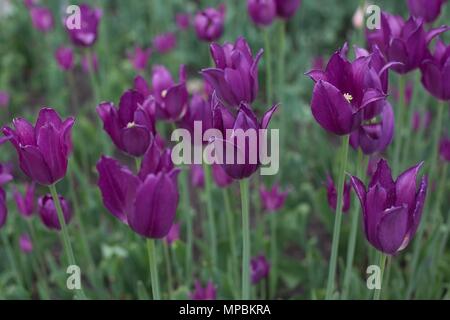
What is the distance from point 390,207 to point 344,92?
232 mm

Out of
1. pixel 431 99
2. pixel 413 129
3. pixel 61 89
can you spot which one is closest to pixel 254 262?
pixel 413 129

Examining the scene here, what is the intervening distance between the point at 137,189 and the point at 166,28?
103 inches

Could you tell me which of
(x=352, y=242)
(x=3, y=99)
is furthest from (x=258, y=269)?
(x=3, y=99)

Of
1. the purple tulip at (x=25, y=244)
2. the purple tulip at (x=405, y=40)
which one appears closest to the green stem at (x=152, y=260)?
the purple tulip at (x=405, y=40)

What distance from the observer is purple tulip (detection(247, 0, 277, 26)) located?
85.2 inches

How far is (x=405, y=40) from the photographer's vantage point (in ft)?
5.33

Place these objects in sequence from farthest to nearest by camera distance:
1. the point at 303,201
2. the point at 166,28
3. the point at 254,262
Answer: the point at 166,28 < the point at 303,201 < the point at 254,262

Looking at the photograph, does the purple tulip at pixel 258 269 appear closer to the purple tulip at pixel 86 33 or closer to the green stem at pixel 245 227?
the green stem at pixel 245 227

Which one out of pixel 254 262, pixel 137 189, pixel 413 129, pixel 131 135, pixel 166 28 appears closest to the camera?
pixel 137 189

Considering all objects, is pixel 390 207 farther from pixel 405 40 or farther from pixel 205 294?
pixel 205 294

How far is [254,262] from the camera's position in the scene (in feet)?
6.67

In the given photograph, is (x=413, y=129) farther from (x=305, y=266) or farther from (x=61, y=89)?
(x=61, y=89)

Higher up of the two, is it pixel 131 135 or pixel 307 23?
pixel 307 23

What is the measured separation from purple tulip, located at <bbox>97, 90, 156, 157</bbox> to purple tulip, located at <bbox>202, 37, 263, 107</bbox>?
158mm
